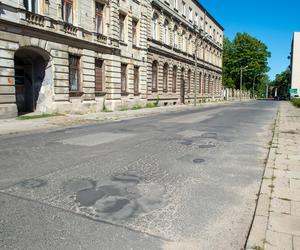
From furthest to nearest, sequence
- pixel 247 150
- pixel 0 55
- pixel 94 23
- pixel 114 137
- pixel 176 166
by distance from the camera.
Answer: pixel 94 23 < pixel 0 55 < pixel 114 137 < pixel 247 150 < pixel 176 166

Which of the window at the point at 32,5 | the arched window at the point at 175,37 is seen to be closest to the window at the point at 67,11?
the window at the point at 32,5

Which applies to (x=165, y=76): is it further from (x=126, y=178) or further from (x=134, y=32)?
(x=126, y=178)

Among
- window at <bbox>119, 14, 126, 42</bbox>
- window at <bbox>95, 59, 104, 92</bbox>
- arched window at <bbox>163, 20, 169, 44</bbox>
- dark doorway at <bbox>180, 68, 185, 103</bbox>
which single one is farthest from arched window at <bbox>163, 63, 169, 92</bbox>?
window at <bbox>95, 59, 104, 92</bbox>

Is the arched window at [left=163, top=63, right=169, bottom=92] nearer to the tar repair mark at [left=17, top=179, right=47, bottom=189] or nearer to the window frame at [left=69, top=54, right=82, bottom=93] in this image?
the window frame at [left=69, top=54, right=82, bottom=93]

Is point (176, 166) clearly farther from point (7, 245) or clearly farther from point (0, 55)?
point (0, 55)

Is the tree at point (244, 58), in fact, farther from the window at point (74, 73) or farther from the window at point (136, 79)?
the window at point (74, 73)

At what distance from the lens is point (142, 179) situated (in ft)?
17.3

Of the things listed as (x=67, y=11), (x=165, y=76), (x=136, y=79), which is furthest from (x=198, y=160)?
(x=165, y=76)

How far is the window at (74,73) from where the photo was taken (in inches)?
752

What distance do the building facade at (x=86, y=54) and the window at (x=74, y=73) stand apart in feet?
0.21

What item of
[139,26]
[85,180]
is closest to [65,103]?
[139,26]

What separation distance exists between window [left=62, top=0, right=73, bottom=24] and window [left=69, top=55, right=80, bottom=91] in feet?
7.47

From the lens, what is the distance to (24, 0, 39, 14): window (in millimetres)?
15680

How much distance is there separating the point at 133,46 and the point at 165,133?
17040mm
